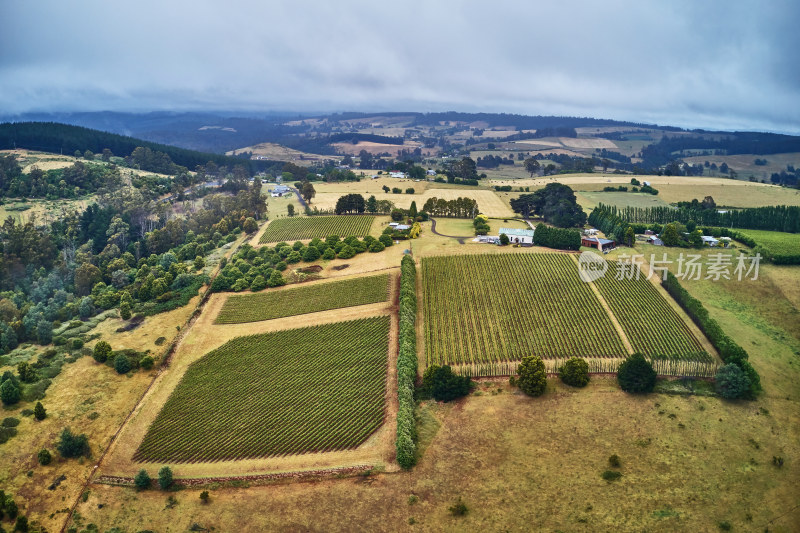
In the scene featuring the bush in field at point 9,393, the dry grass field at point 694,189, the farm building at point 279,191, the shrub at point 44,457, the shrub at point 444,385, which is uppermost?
the dry grass field at point 694,189

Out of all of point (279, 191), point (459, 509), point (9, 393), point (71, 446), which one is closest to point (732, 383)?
point (459, 509)

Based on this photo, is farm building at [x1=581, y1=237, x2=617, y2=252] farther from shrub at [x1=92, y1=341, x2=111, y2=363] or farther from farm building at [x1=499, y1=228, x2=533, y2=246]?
shrub at [x1=92, y1=341, x2=111, y2=363]

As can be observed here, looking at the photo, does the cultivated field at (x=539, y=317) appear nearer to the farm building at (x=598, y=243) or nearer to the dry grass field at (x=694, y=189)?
the farm building at (x=598, y=243)

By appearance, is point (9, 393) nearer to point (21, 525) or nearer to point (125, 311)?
point (21, 525)

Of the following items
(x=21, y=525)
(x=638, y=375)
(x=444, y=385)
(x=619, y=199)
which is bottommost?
(x=21, y=525)

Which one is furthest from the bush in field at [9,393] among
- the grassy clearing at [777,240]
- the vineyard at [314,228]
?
the grassy clearing at [777,240]

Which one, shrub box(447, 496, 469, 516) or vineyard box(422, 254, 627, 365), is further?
vineyard box(422, 254, 627, 365)

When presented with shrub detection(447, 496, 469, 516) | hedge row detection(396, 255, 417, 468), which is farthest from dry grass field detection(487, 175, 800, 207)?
shrub detection(447, 496, 469, 516)
